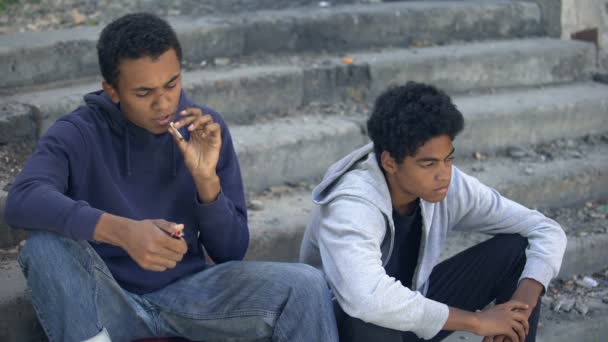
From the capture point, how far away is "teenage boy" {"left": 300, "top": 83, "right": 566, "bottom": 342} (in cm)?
278

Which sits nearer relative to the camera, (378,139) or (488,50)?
(378,139)

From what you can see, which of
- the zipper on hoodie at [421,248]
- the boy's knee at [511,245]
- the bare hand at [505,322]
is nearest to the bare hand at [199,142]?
the zipper on hoodie at [421,248]

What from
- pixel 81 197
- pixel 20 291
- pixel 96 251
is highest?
pixel 81 197

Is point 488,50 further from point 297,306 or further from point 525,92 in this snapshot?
point 297,306

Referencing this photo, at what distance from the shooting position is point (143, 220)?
2598 mm

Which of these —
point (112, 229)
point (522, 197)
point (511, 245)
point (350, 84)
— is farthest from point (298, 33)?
point (112, 229)

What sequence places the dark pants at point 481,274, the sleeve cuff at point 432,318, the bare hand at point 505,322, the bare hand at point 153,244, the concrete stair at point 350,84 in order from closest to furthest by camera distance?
the bare hand at point 153,244, the sleeve cuff at point 432,318, the bare hand at point 505,322, the dark pants at point 481,274, the concrete stair at point 350,84

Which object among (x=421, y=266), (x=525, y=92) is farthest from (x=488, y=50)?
(x=421, y=266)

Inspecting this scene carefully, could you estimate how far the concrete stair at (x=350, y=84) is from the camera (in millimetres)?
4074

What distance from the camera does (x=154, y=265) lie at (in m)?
2.54

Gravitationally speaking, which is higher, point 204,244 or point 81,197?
point 81,197

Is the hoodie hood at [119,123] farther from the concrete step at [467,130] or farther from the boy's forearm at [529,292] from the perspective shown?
the boy's forearm at [529,292]

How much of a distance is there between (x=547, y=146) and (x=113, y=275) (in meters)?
2.97

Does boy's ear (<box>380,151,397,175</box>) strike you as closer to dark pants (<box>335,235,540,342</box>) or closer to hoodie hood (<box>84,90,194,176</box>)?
dark pants (<box>335,235,540,342</box>)
